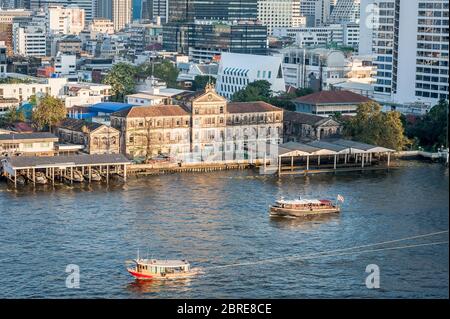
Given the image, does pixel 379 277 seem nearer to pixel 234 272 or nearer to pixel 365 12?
pixel 234 272

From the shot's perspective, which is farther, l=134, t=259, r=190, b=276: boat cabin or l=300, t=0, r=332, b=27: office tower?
l=300, t=0, r=332, b=27: office tower

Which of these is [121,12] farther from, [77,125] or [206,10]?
[77,125]

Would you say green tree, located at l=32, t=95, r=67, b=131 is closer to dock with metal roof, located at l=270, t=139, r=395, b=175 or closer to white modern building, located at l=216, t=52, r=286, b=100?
dock with metal roof, located at l=270, t=139, r=395, b=175

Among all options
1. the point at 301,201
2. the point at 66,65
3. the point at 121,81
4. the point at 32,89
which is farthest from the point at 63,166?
the point at 66,65

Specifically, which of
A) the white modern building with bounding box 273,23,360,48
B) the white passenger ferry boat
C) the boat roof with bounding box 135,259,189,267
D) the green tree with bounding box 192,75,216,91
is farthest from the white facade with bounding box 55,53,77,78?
the boat roof with bounding box 135,259,189,267

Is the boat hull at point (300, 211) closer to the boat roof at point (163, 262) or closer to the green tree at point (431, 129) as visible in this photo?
the boat roof at point (163, 262)

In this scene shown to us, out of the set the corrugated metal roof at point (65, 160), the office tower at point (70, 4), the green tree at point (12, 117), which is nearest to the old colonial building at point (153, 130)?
the corrugated metal roof at point (65, 160)
